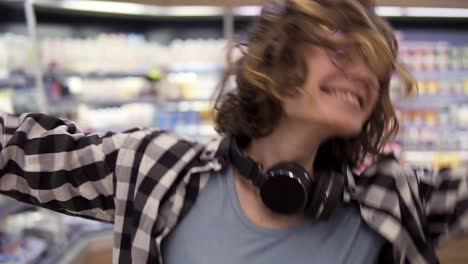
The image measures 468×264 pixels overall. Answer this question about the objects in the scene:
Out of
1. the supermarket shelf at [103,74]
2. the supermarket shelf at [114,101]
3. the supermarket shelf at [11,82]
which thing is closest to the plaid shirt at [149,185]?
the supermarket shelf at [11,82]

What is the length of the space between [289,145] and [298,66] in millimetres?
159

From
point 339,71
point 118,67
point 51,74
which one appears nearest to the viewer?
point 339,71

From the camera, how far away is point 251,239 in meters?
0.74

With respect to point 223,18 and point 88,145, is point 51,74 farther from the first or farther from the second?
point 88,145

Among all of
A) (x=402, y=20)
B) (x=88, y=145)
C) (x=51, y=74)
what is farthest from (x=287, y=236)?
(x=402, y=20)

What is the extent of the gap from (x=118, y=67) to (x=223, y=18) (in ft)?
3.37

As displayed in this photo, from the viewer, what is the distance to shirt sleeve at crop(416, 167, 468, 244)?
763mm

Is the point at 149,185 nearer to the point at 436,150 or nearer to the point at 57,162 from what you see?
the point at 57,162

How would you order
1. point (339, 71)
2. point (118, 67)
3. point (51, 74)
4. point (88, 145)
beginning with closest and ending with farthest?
point (339, 71), point (88, 145), point (51, 74), point (118, 67)

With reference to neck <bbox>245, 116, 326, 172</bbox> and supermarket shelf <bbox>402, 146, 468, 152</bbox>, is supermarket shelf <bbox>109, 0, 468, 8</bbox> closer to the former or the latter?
neck <bbox>245, 116, 326, 172</bbox>

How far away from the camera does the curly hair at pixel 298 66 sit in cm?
71

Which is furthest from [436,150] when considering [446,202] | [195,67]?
[446,202]

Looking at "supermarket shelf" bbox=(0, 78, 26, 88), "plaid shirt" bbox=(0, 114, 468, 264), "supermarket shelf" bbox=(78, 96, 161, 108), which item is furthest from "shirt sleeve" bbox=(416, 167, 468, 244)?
"supermarket shelf" bbox=(78, 96, 161, 108)

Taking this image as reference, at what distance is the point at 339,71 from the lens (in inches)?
28.0
